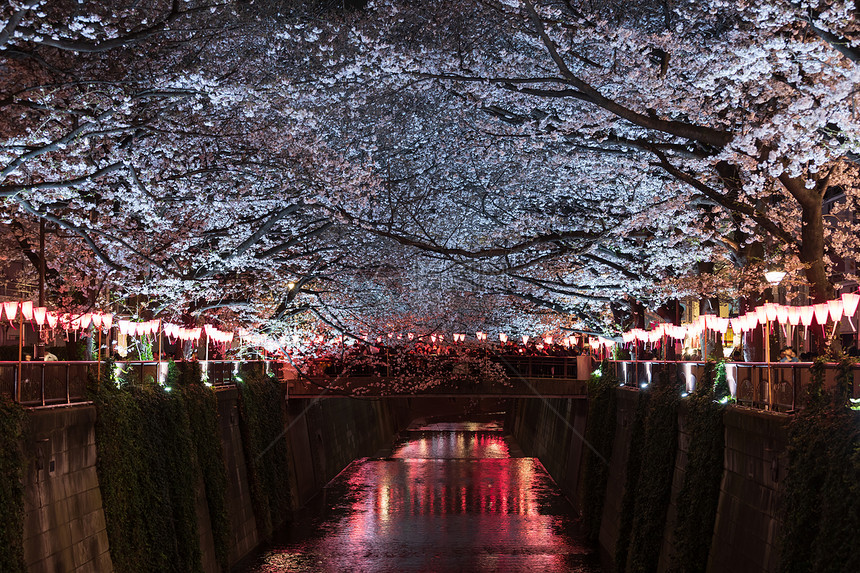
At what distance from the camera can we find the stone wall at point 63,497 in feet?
44.2

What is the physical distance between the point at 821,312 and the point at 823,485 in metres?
6.47

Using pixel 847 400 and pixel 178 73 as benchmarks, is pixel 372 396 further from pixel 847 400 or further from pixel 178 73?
pixel 847 400

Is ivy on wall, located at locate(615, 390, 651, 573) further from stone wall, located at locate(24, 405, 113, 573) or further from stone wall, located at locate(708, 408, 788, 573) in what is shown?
stone wall, located at locate(24, 405, 113, 573)

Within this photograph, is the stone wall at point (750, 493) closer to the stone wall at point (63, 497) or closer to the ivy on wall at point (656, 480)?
the ivy on wall at point (656, 480)

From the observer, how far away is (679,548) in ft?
56.3

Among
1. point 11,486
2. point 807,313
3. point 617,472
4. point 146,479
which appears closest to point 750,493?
point 807,313

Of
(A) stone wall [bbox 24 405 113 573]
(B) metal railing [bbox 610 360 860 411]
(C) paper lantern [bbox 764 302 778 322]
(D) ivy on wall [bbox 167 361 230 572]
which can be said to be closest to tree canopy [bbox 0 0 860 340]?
(C) paper lantern [bbox 764 302 778 322]

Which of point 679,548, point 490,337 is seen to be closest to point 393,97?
point 679,548

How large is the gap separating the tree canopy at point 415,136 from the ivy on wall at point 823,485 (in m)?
4.54

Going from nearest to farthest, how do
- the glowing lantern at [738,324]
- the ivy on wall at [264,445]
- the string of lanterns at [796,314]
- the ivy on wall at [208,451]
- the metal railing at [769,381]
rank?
the metal railing at [769,381] < the string of lanterns at [796,314] < the glowing lantern at [738,324] < the ivy on wall at [208,451] < the ivy on wall at [264,445]

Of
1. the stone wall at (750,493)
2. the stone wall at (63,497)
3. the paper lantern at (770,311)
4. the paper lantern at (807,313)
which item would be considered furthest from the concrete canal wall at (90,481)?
the paper lantern at (807,313)

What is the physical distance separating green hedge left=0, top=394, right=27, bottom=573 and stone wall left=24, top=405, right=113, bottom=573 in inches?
26.5

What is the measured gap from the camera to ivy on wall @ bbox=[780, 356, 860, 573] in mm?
10180

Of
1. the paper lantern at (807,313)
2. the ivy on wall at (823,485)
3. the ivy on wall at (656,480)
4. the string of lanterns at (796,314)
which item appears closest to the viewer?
the ivy on wall at (823,485)
